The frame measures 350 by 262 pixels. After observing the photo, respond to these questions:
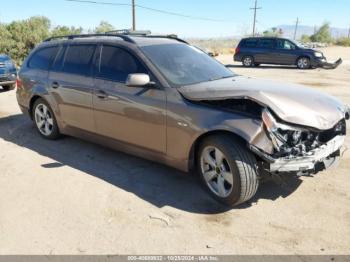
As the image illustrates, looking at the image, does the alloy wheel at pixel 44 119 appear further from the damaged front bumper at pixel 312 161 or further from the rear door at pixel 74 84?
the damaged front bumper at pixel 312 161

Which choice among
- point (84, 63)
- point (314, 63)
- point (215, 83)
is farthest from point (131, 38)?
point (314, 63)

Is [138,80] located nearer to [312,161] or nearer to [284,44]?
[312,161]

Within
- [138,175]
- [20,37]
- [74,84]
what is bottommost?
[20,37]

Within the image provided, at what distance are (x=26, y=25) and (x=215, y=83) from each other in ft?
84.7

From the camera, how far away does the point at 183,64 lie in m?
4.93

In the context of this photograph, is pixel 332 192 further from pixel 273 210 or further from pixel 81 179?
pixel 81 179

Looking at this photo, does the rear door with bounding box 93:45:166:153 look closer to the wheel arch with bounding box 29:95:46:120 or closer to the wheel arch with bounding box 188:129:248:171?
the wheel arch with bounding box 188:129:248:171

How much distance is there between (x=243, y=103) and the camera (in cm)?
392

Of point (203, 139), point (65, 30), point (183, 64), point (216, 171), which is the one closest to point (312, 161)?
point (216, 171)

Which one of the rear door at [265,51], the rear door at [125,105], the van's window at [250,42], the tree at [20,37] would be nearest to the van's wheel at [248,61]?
the rear door at [265,51]

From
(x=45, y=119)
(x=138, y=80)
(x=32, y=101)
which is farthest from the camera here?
(x=32, y=101)

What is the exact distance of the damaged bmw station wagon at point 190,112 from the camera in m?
3.78

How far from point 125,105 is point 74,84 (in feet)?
3.96

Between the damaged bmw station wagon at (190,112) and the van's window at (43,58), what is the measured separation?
0.40 feet
